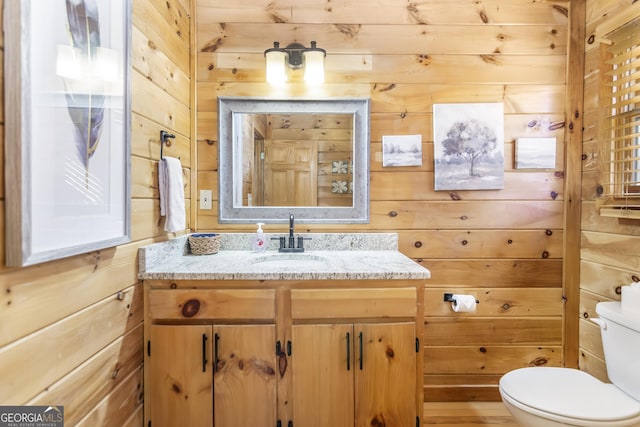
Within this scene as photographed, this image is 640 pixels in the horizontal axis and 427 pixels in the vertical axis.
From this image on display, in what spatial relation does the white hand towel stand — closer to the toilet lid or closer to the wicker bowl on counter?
the wicker bowl on counter

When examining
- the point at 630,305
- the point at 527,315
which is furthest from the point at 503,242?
the point at 630,305

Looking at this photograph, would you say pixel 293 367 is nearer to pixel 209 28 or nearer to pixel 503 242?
pixel 503 242

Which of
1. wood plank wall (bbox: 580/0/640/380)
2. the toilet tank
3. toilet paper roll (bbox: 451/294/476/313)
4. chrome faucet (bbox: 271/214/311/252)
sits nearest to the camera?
the toilet tank

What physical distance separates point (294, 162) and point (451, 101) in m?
0.96

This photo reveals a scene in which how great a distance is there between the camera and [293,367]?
1375 mm

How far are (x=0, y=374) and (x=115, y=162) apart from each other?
2.20 feet

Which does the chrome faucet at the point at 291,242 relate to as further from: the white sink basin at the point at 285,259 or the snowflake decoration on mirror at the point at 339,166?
the snowflake decoration on mirror at the point at 339,166

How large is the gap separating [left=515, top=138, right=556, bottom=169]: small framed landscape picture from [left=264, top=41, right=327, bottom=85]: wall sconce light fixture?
1.19 m

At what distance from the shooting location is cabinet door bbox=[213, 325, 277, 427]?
136 cm

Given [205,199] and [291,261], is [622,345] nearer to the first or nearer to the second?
[291,261]

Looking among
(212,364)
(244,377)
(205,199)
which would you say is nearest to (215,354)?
(212,364)

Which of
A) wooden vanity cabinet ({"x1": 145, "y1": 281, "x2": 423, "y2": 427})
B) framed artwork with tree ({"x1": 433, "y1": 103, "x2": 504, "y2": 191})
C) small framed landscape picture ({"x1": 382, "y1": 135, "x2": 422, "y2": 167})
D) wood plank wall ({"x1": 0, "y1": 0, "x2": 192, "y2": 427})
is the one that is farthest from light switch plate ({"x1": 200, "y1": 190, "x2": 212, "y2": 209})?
framed artwork with tree ({"x1": 433, "y1": 103, "x2": 504, "y2": 191})

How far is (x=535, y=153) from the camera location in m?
1.89

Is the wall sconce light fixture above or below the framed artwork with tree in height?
above
